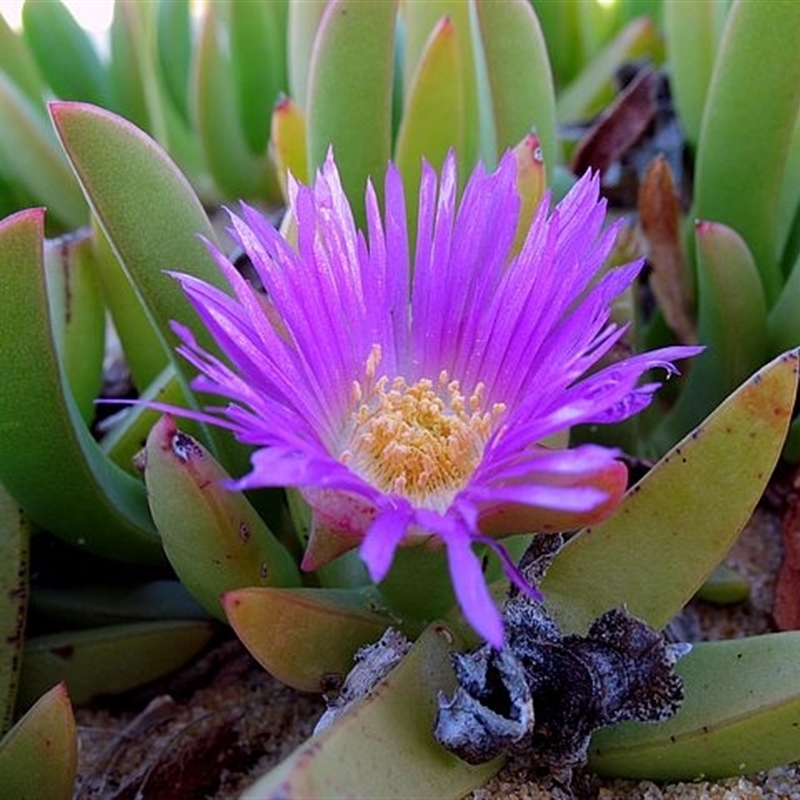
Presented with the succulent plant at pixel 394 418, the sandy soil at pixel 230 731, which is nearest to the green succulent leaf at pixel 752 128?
the succulent plant at pixel 394 418

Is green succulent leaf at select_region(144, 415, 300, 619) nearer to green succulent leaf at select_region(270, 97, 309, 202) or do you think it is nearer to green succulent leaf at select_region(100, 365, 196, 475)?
green succulent leaf at select_region(100, 365, 196, 475)

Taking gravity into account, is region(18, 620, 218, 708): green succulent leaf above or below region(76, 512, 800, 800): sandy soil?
above

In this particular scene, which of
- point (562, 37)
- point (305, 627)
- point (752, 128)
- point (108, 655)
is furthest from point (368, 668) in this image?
point (562, 37)

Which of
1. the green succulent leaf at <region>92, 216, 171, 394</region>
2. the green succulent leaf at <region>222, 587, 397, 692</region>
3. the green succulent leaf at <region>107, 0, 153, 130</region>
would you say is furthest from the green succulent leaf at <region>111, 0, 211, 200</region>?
the green succulent leaf at <region>222, 587, 397, 692</region>

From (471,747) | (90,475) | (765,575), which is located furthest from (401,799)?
(765,575)

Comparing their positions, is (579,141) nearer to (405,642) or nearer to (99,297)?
(99,297)

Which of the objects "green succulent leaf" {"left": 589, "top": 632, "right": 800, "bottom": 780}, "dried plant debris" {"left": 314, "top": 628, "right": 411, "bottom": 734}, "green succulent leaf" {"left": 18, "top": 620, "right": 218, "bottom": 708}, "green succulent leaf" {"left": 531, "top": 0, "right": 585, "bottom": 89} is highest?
"green succulent leaf" {"left": 531, "top": 0, "right": 585, "bottom": 89}
